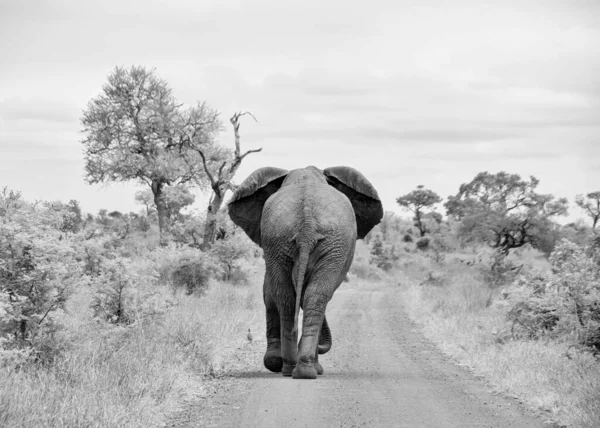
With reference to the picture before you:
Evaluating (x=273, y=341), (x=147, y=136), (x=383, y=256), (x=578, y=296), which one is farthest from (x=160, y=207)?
(x=578, y=296)

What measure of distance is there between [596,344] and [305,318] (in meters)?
3.37

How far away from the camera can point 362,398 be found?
906 centimetres

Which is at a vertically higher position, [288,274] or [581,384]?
[288,274]

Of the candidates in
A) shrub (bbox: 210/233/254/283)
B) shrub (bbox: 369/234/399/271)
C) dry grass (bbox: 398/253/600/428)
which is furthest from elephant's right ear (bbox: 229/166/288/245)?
shrub (bbox: 369/234/399/271)

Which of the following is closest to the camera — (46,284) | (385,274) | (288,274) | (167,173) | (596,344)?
(46,284)

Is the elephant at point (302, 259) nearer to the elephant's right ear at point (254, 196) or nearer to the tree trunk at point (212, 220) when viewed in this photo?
the elephant's right ear at point (254, 196)

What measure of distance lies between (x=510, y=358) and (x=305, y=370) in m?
3.14

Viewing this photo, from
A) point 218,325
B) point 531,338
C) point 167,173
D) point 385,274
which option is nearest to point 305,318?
point 218,325

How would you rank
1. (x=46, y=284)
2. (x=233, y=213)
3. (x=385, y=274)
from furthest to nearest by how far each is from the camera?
(x=385, y=274), (x=233, y=213), (x=46, y=284)

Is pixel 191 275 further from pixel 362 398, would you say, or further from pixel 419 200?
pixel 419 200

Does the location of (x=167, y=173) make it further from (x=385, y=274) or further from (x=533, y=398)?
(x=533, y=398)

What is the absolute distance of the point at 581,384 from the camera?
8711mm

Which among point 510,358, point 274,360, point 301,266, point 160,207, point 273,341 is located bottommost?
point 510,358

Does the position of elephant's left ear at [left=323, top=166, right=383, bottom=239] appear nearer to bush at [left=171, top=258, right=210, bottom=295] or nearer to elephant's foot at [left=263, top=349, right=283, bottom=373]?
elephant's foot at [left=263, top=349, right=283, bottom=373]
